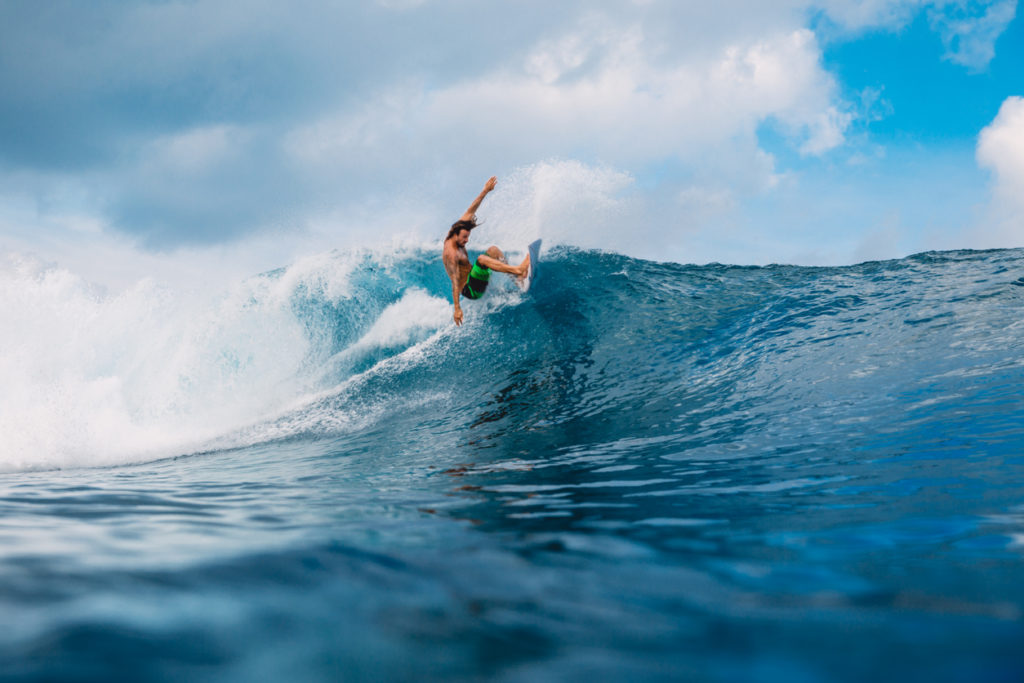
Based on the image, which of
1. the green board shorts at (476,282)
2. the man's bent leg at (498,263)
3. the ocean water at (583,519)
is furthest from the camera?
the green board shorts at (476,282)

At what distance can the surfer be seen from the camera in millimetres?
8461

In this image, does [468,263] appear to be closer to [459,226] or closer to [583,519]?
[459,226]

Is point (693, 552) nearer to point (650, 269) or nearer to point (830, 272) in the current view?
point (650, 269)

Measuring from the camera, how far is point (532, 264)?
9078 mm

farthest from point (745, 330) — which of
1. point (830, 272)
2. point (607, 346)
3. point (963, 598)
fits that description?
point (963, 598)

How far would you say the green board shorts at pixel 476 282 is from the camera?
892cm

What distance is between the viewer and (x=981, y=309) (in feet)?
20.5

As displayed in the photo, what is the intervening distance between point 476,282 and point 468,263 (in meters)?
0.40

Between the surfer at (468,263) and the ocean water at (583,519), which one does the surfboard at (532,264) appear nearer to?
the surfer at (468,263)

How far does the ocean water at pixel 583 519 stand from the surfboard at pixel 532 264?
1.99 metres

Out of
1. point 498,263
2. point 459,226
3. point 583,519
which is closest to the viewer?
point 583,519

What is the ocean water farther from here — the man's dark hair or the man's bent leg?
the man's dark hair

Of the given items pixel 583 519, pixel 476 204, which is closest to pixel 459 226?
pixel 476 204

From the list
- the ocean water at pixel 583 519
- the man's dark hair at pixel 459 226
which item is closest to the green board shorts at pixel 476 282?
the man's dark hair at pixel 459 226
